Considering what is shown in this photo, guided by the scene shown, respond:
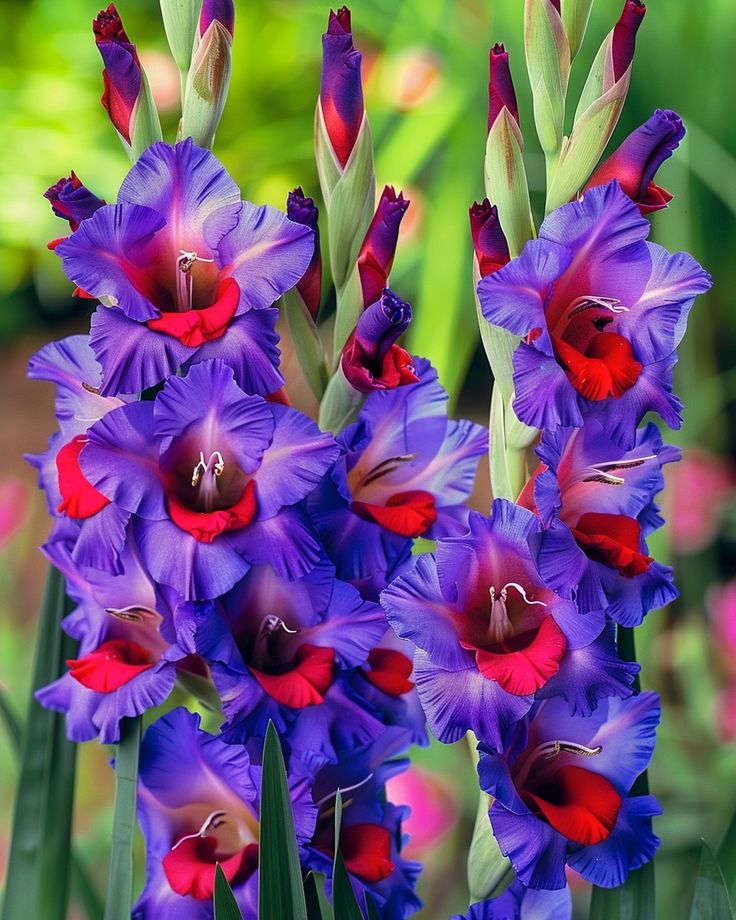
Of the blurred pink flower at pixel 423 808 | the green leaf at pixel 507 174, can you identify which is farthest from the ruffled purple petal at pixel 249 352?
the blurred pink flower at pixel 423 808

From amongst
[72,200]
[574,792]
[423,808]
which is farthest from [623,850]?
[423,808]

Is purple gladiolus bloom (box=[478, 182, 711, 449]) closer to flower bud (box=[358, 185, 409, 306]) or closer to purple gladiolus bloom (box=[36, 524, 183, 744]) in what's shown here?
flower bud (box=[358, 185, 409, 306])

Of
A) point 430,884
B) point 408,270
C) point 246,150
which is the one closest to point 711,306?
point 408,270

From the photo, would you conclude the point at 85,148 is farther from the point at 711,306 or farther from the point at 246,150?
the point at 711,306

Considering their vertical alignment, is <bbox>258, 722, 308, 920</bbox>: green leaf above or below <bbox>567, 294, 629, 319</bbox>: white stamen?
below

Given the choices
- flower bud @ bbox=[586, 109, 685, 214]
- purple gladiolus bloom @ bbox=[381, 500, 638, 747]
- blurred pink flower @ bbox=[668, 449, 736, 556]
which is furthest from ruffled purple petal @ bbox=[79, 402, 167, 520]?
blurred pink flower @ bbox=[668, 449, 736, 556]

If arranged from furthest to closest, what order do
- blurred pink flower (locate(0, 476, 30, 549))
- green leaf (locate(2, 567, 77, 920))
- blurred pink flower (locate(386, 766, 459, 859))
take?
1. blurred pink flower (locate(0, 476, 30, 549))
2. blurred pink flower (locate(386, 766, 459, 859))
3. green leaf (locate(2, 567, 77, 920))
